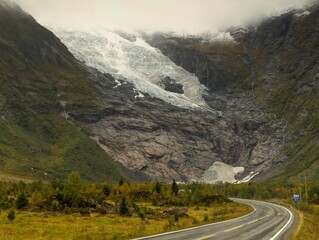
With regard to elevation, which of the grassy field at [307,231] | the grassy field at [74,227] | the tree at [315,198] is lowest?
the grassy field at [74,227]

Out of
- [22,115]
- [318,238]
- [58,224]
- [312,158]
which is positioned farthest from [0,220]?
[312,158]

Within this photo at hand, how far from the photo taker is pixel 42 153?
17425 cm

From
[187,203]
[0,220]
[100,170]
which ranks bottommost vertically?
[0,220]

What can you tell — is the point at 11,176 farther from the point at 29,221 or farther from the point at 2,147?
the point at 29,221

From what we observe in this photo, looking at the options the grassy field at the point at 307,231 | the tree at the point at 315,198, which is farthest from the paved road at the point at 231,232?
the tree at the point at 315,198

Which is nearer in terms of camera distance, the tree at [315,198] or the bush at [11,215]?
the bush at [11,215]

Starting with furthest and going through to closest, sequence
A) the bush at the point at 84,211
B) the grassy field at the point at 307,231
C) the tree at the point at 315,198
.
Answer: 1. the tree at the point at 315,198
2. the bush at the point at 84,211
3. the grassy field at the point at 307,231

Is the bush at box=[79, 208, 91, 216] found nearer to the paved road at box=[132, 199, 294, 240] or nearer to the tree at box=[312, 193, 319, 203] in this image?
the paved road at box=[132, 199, 294, 240]

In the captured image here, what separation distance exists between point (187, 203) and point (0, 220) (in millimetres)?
41746

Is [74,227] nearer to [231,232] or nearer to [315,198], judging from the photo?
[231,232]

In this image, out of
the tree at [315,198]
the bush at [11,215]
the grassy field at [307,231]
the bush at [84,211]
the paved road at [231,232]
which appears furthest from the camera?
the tree at [315,198]

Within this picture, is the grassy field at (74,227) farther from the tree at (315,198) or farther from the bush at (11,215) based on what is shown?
the tree at (315,198)

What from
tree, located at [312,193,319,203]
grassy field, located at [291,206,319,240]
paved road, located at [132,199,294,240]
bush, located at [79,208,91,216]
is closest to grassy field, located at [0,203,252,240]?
bush, located at [79,208,91,216]

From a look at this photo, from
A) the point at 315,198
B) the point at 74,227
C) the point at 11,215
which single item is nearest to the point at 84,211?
the point at 11,215
